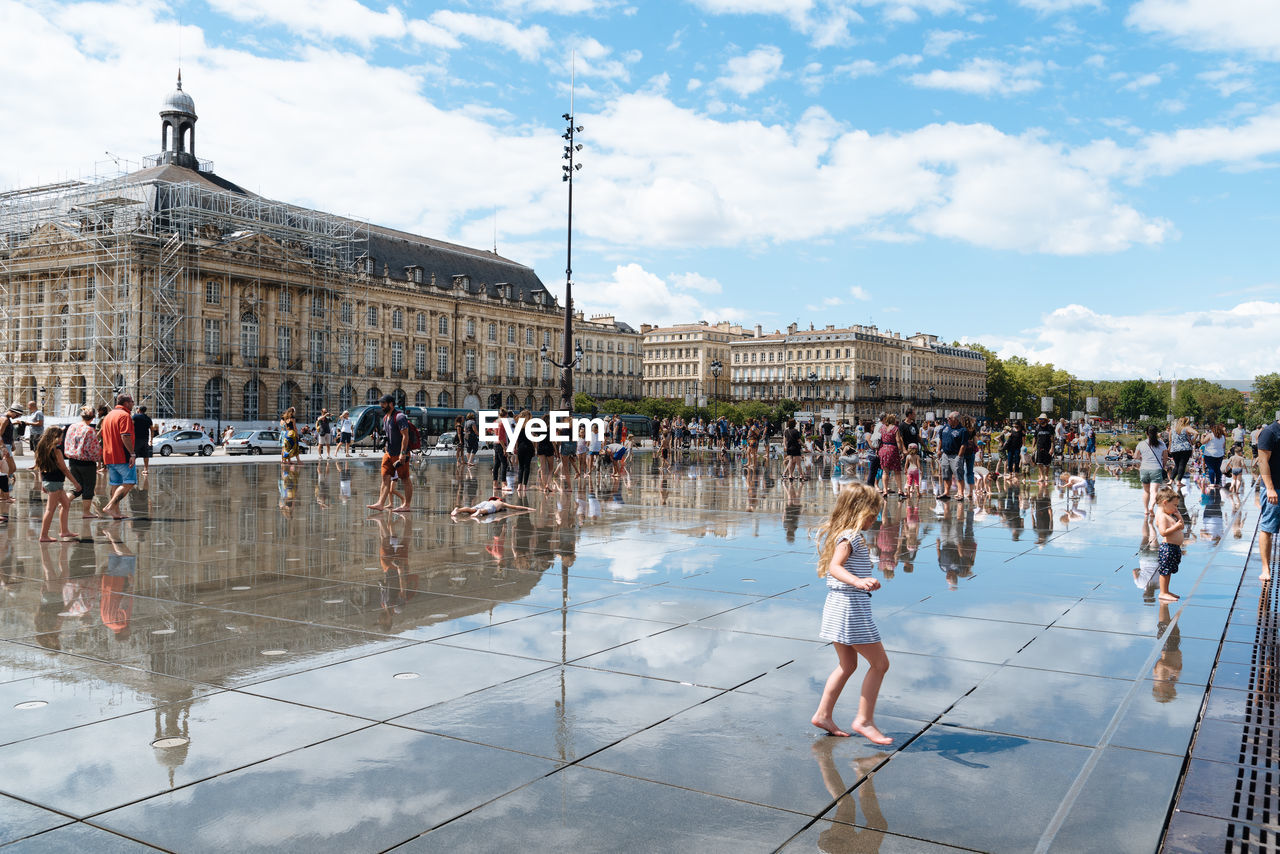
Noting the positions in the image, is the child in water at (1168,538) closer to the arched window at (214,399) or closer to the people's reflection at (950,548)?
the people's reflection at (950,548)

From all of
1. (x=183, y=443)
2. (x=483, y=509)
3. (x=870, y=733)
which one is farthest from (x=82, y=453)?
(x=183, y=443)

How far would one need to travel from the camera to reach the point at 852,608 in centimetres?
479

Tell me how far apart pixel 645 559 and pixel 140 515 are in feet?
26.8

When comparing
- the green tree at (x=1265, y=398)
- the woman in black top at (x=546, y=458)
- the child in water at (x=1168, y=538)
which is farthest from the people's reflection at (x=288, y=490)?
the green tree at (x=1265, y=398)

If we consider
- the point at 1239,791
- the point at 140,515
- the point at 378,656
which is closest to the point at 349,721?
the point at 378,656

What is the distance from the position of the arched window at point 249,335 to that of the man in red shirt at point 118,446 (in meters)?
53.6

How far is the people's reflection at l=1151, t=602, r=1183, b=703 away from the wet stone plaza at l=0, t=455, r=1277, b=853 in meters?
0.03

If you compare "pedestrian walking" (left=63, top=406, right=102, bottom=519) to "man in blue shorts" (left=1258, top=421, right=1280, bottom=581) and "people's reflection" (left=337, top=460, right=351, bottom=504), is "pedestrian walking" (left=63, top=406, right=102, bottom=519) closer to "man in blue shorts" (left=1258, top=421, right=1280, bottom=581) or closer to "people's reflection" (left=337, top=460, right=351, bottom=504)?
"people's reflection" (left=337, top=460, right=351, bottom=504)

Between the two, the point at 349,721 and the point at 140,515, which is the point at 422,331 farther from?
the point at 349,721

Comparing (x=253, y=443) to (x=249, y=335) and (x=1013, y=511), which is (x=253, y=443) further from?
(x=1013, y=511)

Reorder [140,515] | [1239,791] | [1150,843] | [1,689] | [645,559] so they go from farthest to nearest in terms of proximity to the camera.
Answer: [140,515]
[645,559]
[1,689]
[1239,791]
[1150,843]

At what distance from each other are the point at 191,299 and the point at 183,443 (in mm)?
24161

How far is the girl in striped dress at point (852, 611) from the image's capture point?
473 cm

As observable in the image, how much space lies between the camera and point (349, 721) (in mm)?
4855
